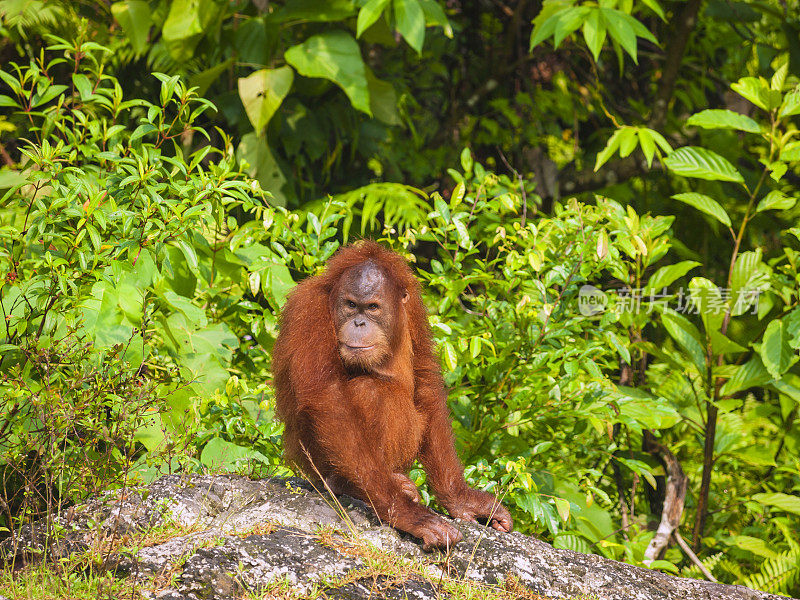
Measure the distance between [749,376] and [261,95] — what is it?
2978 mm

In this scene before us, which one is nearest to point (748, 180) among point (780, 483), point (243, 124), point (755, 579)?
point (780, 483)

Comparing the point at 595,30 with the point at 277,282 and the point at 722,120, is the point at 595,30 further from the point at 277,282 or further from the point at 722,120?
the point at 277,282

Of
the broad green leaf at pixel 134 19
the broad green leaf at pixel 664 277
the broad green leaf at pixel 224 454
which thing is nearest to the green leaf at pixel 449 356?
the broad green leaf at pixel 224 454

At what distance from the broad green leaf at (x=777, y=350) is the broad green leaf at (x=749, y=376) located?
0.09m

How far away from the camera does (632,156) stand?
614 cm

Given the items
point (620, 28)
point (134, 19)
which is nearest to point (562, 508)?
point (620, 28)

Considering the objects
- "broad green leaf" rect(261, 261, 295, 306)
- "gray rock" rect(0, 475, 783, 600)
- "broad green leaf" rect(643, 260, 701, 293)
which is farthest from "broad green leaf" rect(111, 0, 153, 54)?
"broad green leaf" rect(643, 260, 701, 293)

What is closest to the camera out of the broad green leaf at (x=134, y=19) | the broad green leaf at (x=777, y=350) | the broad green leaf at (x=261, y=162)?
the broad green leaf at (x=777, y=350)

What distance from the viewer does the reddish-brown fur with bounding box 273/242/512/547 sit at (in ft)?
9.25

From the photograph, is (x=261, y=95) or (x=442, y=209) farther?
(x=261, y=95)

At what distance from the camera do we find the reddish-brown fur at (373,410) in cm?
282

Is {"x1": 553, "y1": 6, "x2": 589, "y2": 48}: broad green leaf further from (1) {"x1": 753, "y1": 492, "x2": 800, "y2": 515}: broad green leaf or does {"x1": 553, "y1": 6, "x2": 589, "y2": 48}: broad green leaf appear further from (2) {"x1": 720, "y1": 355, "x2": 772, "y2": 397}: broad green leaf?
(1) {"x1": 753, "y1": 492, "x2": 800, "y2": 515}: broad green leaf

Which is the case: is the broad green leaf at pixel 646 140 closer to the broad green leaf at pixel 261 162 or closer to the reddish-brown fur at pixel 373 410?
the reddish-brown fur at pixel 373 410

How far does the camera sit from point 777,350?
4031mm
